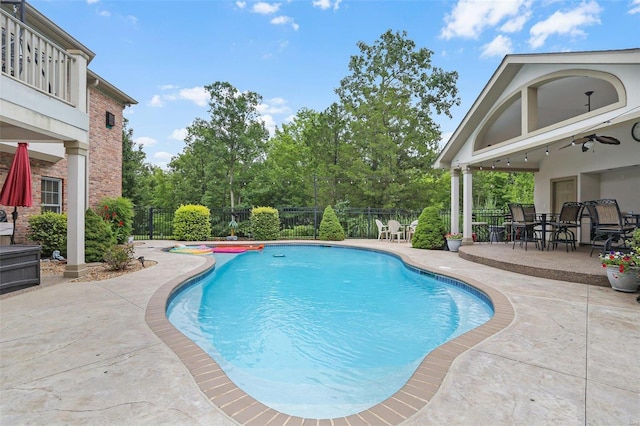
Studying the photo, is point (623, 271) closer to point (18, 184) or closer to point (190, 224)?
point (18, 184)

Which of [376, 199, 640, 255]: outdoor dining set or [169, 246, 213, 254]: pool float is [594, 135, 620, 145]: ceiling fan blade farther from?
[169, 246, 213, 254]: pool float

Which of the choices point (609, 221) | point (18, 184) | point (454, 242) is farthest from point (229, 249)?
point (609, 221)

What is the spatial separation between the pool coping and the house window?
25.7ft

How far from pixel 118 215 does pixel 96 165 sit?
93.7 inches

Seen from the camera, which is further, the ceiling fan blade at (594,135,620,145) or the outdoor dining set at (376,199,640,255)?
the ceiling fan blade at (594,135,620,145)

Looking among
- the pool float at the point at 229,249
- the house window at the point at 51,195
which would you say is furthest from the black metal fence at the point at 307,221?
the house window at the point at 51,195

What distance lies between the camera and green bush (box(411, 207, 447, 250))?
11047 mm

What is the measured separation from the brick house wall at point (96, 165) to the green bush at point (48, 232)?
20.7 inches

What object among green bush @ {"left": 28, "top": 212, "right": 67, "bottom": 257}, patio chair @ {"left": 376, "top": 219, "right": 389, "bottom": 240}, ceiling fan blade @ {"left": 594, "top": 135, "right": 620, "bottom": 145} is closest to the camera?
ceiling fan blade @ {"left": 594, "top": 135, "right": 620, "bottom": 145}

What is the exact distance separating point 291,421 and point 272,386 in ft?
3.23

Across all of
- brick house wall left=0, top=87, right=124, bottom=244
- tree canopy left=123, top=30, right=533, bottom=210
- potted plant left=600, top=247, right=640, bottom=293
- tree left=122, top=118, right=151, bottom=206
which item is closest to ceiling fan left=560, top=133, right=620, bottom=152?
potted plant left=600, top=247, right=640, bottom=293

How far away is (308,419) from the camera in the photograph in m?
2.00

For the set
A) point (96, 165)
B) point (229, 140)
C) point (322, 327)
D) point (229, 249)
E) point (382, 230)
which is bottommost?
point (322, 327)

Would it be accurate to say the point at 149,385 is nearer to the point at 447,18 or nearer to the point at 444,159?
the point at 444,159
